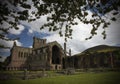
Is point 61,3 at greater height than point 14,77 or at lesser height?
greater

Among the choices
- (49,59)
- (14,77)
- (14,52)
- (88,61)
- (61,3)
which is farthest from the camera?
(14,52)

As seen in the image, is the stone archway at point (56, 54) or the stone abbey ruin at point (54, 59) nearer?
the stone abbey ruin at point (54, 59)

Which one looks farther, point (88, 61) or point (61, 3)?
point (88, 61)

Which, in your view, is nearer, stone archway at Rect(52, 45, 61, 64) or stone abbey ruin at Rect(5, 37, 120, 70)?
stone abbey ruin at Rect(5, 37, 120, 70)

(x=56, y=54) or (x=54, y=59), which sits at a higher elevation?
(x=56, y=54)

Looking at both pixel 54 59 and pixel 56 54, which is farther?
pixel 54 59

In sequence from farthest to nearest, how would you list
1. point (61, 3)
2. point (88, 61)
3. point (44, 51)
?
point (44, 51) → point (88, 61) → point (61, 3)

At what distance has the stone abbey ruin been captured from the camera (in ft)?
123

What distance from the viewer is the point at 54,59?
52406 mm

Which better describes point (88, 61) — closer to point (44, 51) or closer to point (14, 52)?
point (44, 51)

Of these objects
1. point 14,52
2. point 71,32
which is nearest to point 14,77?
point 71,32

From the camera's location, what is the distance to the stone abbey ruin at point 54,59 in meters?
37.6

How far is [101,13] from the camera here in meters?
4.68

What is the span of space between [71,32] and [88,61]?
1468 inches
